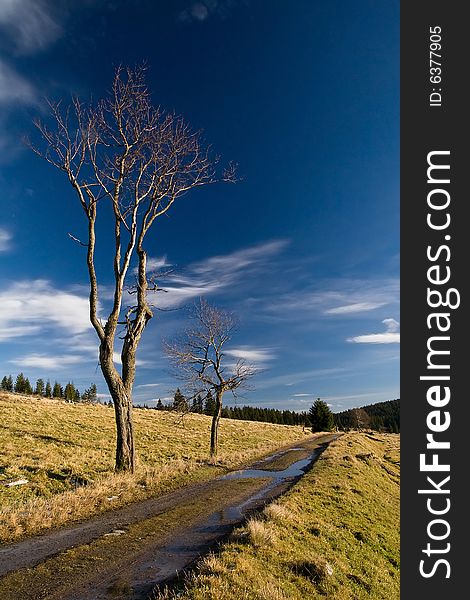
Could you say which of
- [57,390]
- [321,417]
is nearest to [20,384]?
[57,390]

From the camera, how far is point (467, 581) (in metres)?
5.77

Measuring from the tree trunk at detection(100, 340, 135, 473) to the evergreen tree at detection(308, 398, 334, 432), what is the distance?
81703 mm

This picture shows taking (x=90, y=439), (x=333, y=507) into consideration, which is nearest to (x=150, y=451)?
(x=90, y=439)

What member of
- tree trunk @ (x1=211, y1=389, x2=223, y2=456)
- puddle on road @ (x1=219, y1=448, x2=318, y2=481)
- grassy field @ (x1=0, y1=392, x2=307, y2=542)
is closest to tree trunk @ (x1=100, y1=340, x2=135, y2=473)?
grassy field @ (x1=0, y1=392, x2=307, y2=542)

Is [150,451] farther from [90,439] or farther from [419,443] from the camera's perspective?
[419,443]

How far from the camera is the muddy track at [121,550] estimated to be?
6172mm

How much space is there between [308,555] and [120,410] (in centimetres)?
1030

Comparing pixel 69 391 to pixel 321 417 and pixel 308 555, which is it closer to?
pixel 321 417

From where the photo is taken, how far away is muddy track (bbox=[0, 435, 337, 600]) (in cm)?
617

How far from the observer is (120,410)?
1636 centimetres

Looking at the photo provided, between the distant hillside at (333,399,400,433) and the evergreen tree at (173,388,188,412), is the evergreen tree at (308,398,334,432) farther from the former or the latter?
the evergreen tree at (173,388,188,412)

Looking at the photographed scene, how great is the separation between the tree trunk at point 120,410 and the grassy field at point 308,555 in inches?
269

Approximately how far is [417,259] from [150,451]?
2602cm

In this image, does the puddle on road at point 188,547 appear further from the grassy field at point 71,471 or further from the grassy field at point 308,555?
the grassy field at point 71,471
